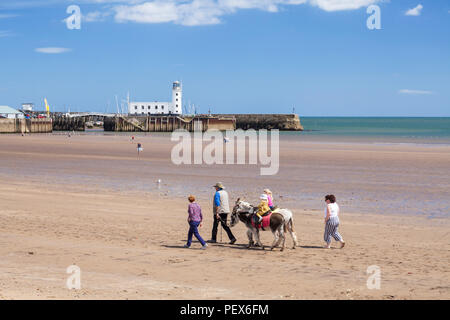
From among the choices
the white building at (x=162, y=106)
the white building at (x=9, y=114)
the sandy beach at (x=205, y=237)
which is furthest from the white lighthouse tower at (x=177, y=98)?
the sandy beach at (x=205, y=237)

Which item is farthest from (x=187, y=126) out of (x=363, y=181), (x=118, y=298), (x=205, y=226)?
(x=118, y=298)

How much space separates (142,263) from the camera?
421 inches

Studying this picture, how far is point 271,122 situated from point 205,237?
369 ft

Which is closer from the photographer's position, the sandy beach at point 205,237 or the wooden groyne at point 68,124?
the sandy beach at point 205,237

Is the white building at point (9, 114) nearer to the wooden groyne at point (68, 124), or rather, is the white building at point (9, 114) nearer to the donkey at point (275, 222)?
the wooden groyne at point (68, 124)

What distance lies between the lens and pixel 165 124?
110438 millimetres

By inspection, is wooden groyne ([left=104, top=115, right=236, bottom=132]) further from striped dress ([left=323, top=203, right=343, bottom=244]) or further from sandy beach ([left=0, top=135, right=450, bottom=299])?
striped dress ([left=323, top=203, right=343, bottom=244])

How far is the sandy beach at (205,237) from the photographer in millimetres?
9016

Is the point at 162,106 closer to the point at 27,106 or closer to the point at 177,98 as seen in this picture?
the point at 177,98

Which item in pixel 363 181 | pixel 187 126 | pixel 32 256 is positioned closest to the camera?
pixel 32 256

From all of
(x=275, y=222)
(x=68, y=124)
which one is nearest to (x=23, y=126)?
(x=68, y=124)

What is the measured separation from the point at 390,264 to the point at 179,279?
4261 millimetres

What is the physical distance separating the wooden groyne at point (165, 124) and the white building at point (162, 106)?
34.5 metres

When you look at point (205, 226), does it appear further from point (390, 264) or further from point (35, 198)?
point (35, 198)
